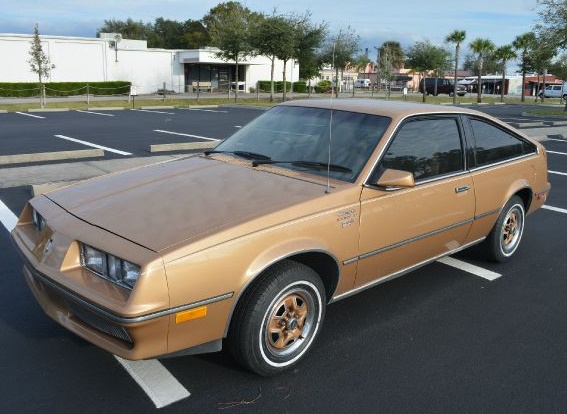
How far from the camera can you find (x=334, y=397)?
2.93 m

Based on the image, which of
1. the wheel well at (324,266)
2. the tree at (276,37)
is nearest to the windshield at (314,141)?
the wheel well at (324,266)

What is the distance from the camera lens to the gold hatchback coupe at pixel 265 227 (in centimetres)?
268

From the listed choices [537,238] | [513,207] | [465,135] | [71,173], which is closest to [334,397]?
[465,135]

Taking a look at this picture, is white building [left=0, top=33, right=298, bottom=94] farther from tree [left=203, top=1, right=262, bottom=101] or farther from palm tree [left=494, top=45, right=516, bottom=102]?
palm tree [left=494, top=45, right=516, bottom=102]

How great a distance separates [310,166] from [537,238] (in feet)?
11.7

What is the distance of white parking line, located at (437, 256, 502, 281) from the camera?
15.9 feet

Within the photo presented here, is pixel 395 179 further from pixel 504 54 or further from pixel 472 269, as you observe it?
pixel 504 54

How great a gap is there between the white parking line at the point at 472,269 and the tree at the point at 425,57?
39445mm

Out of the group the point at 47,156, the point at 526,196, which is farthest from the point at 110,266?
the point at 47,156

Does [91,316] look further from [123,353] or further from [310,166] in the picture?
[310,166]

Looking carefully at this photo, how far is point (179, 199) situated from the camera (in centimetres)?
326

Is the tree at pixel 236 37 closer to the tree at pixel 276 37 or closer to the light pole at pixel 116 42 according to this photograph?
the tree at pixel 276 37

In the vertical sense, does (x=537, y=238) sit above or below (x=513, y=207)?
below

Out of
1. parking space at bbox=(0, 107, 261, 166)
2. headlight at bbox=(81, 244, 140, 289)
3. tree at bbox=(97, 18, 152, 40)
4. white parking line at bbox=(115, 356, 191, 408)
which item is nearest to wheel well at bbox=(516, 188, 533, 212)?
white parking line at bbox=(115, 356, 191, 408)
